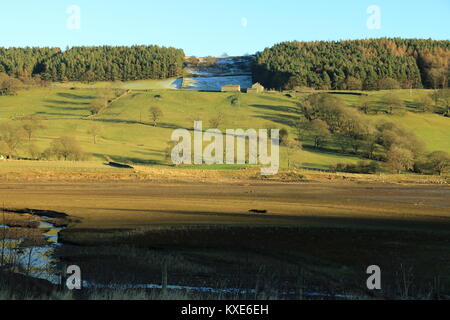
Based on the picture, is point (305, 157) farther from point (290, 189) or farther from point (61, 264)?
point (61, 264)

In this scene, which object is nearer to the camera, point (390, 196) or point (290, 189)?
point (390, 196)

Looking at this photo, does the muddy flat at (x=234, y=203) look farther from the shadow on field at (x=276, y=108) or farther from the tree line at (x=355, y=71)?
the tree line at (x=355, y=71)

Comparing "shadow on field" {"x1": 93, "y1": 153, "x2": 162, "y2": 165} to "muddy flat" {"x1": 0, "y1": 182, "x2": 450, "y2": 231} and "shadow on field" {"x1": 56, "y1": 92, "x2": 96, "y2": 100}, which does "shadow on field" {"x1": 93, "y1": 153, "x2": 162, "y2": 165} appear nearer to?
"muddy flat" {"x1": 0, "y1": 182, "x2": 450, "y2": 231}

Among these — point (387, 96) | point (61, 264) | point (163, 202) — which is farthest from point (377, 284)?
point (387, 96)
